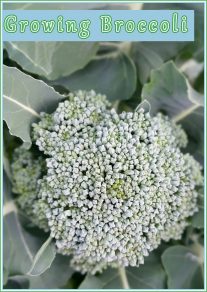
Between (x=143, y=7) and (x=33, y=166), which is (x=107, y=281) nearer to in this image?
(x=33, y=166)

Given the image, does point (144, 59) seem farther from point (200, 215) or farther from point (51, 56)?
point (200, 215)

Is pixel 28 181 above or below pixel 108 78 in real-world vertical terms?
below

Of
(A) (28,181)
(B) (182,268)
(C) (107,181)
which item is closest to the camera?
(C) (107,181)

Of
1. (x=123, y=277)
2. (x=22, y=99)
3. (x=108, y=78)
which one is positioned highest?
(x=108, y=78)

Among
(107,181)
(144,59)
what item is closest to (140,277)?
(107,181)

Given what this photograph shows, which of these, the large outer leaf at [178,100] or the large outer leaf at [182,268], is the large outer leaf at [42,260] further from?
the large outer leaf at [178,100]

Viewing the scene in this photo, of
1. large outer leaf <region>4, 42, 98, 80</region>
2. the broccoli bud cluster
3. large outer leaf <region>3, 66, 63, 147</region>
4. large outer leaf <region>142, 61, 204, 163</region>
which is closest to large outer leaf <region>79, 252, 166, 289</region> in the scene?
the broccoli bud cluster

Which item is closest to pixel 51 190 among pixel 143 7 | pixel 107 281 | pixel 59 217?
pixel 59 217

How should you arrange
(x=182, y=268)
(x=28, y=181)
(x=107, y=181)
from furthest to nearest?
1. (x=182, y=268)
2. (x=28, y=181)
3. (x=107, y=181)
